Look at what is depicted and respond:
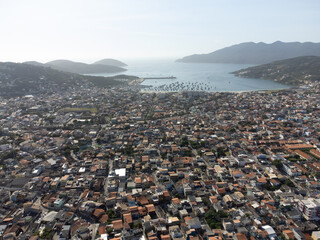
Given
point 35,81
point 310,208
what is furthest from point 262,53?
point 310,208

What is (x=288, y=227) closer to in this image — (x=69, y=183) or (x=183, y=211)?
(x=183, y=211)

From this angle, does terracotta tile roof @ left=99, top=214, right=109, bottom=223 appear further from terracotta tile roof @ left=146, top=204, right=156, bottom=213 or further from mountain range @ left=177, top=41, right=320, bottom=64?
mountain range @ left=177, top=41, right=320, bottom=64

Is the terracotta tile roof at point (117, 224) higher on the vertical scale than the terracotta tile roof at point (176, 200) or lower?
lower

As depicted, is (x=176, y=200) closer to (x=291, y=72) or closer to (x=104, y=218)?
(x=104, y=218)

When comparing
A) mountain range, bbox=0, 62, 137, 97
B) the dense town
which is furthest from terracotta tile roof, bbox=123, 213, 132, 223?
mountain range, bbox=0, 62, 137, 97

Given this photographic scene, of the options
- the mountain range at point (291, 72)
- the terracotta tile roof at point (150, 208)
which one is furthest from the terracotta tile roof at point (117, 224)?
the mountain range at point (291, 72)

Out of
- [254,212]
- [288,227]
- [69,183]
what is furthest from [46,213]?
[288,227]

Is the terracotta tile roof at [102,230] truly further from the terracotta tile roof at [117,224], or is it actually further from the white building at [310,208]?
the white building at [310,208]
